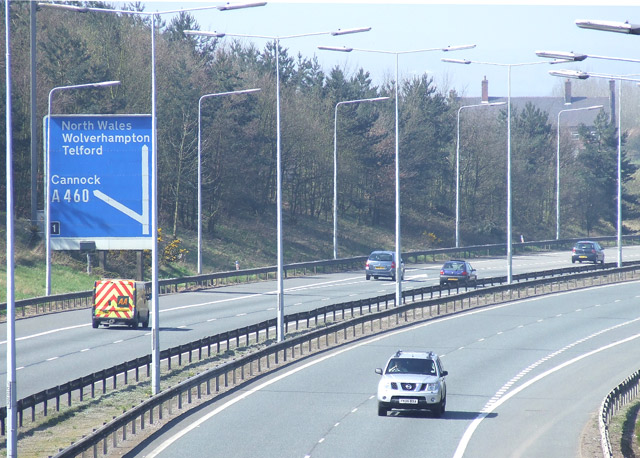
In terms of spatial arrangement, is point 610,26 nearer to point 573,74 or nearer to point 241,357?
point 573,74

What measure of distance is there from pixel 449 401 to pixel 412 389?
8.18ft

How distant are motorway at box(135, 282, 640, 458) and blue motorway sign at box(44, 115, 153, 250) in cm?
617

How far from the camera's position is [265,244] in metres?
72.2

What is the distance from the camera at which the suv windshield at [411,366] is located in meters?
22.8

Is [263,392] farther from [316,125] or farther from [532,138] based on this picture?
[532,138]

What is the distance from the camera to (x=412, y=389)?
2219 cm

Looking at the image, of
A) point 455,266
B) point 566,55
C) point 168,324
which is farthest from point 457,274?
point 566,55

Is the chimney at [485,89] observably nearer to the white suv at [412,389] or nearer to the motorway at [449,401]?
the motorway at [449,401]

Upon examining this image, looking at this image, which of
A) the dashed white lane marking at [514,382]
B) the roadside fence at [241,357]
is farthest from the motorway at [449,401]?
the roadside fence at [241,357]

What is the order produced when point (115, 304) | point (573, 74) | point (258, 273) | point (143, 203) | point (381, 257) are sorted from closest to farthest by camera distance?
point (573, 74) → point (143, 203) → point (115, 304) → point (258, 273) → point (381, 257)

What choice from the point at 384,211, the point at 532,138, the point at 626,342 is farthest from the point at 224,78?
the point at 532,138

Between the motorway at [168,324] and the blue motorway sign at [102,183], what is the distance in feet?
11.2

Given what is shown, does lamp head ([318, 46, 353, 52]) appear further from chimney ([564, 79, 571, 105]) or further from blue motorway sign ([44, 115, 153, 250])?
chimney ([564, 79, 571, 105])

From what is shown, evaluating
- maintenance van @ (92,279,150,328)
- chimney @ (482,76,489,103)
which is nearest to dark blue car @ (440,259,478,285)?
maintenance van @ (92,279,150,328)
